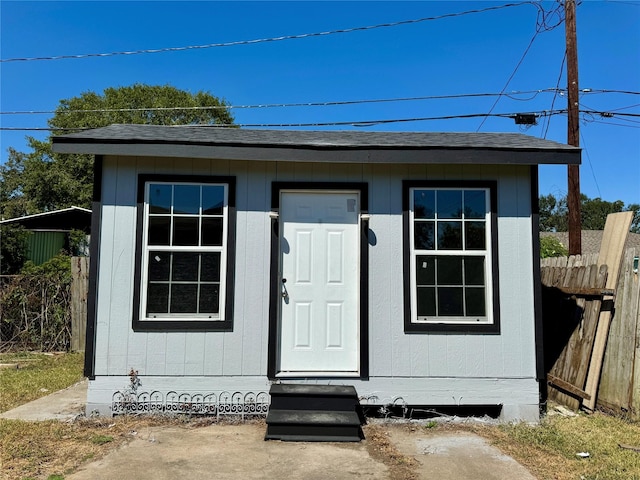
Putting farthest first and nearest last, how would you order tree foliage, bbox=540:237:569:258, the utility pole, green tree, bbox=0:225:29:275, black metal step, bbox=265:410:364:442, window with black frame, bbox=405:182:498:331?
tree foliage, bbox=540:237:569:258 < green tree, bbox=0:225:29:275 < the utility pole < window with black frame, bbox=405:182:498:331 < black metal step, bbox=265:410:364:442

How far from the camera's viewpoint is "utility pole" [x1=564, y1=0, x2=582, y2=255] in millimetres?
8680

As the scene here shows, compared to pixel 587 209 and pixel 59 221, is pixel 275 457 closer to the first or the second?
pixel 59 221

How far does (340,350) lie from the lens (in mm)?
4867

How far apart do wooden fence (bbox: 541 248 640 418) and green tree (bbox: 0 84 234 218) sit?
2253cm

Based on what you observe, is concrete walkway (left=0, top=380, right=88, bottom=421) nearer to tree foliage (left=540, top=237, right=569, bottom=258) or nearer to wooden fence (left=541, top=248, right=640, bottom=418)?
wooden fence (left=541, top=248, right=640, bottom=418)

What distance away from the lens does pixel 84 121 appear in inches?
1049

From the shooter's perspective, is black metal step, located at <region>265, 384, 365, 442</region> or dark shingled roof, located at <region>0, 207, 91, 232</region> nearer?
black metal step, located at <region>265, 384, 365, 442</region>

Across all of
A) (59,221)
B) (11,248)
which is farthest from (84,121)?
(11,248)

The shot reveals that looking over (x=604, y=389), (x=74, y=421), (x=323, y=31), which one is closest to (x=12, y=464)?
(x=74, y=421)

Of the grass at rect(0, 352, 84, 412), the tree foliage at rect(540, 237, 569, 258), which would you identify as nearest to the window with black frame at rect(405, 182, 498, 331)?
the grass at rect(0, 352, 84, 412)

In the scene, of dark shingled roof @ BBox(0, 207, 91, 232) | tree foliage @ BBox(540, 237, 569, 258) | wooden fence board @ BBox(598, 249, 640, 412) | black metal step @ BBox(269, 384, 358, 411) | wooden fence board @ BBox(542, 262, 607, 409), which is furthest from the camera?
dark shingled roof @ BBox(0, 207, 91, 232)

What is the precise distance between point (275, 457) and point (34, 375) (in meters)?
4.68

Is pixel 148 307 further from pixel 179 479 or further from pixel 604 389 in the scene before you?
pixel 604 389

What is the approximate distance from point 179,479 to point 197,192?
9.13ft
